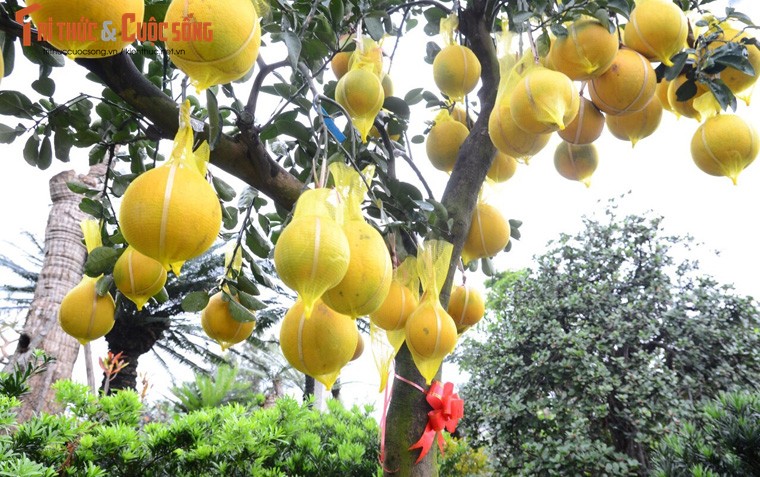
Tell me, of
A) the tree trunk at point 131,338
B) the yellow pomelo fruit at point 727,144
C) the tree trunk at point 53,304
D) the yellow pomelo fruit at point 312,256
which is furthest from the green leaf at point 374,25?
the tree trunk at point 131,338

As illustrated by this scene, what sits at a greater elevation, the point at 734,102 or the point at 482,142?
the point at 734,102

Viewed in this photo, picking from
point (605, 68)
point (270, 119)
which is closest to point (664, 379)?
point (605, 68)

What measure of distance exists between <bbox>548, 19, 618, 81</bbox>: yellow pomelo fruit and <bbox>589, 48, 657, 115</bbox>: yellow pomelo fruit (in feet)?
0.07

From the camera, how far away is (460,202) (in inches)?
54.7

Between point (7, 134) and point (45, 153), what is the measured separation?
4.3 inches

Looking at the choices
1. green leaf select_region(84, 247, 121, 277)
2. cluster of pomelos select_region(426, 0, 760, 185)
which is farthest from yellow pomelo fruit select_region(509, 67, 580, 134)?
green leaf select_region(84, 247, 121, 277)

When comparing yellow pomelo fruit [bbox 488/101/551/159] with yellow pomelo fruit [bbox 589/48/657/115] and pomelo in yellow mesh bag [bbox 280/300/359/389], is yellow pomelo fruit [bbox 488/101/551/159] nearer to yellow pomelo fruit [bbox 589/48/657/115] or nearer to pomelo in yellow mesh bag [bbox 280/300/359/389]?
yellow pomelo fruit [bbox 589/48/657/115]

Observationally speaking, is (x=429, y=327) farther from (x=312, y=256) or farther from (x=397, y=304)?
(x=312, y=256)

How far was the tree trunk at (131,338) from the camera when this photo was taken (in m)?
6.93

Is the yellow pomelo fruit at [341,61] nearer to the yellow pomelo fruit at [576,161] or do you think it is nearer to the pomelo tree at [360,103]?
the pomelo tree at [360,103]

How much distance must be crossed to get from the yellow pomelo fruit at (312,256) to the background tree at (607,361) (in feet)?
10.1

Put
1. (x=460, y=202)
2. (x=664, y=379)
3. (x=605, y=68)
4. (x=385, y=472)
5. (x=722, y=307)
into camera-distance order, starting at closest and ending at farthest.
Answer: (x=605, y=68) < (x=385, y=472) < (x=460, y=202) < (x=664, y=379) < (x=722, y=307)

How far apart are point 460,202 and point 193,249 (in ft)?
2.95

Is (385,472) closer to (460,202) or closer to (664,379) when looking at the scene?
(460,202)
